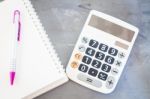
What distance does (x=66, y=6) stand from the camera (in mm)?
726

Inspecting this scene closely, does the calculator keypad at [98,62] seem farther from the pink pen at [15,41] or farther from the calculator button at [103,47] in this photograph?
the pink pen at [15,41]

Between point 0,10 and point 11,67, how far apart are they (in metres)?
0.14

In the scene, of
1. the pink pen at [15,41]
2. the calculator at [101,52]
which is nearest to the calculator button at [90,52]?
the calculator at [101,52]

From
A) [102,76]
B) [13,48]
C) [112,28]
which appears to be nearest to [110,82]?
[102,76]

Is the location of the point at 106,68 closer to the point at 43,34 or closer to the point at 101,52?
the point at 101,52

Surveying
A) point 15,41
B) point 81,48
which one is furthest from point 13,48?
point 81,48

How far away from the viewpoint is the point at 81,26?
0.71 m

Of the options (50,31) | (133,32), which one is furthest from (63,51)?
(133,32)

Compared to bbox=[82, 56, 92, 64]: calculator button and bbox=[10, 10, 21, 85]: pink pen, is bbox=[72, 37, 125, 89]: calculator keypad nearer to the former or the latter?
bbox=[82, 56, 92, 64]: calculator button

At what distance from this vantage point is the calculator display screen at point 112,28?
2.31 feet

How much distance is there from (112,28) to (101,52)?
65 millimetres

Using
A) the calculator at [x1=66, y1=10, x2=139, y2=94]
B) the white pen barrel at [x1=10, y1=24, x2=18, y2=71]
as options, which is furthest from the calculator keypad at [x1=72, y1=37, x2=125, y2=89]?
the white pen barrel at [x1=10, y1=24, x2=18, y2=71]

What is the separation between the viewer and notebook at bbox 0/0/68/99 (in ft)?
2.22

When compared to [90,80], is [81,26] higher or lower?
higher
